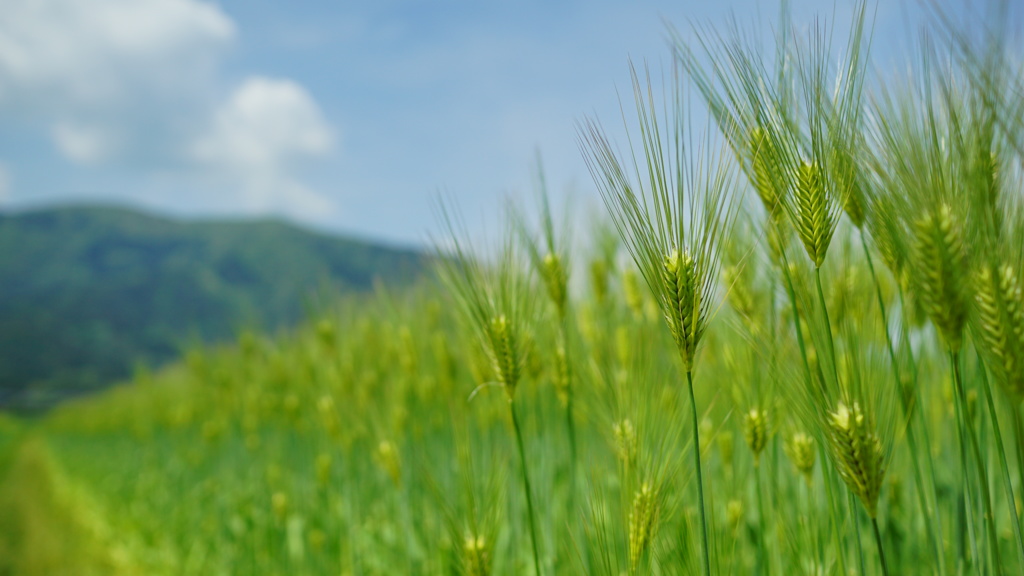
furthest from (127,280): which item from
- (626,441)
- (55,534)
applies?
(626,441)

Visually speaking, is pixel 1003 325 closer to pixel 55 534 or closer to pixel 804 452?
pixel 804 452

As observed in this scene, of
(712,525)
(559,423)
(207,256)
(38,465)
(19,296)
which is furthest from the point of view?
(207,256)

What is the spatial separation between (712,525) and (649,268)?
1.97 ft

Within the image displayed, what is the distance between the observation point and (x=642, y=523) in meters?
1.09

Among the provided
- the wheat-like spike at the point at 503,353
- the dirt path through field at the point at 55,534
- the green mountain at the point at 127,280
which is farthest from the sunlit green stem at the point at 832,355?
the green mountain at the point at 127,280

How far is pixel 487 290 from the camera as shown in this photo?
1.44 metres

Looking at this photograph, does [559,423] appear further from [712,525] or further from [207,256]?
[207,256]

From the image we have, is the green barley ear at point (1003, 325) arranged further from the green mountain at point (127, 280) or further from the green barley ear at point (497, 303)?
the green mountain at point (127, 280)

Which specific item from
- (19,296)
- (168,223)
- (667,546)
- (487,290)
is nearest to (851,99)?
(487,290)

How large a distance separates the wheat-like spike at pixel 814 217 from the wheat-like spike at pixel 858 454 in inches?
8.9

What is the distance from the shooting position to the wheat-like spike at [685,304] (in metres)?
0.97

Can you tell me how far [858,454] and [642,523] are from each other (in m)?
0.36

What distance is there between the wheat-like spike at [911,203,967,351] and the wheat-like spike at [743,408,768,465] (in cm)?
55

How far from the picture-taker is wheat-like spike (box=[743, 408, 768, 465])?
134 cm
